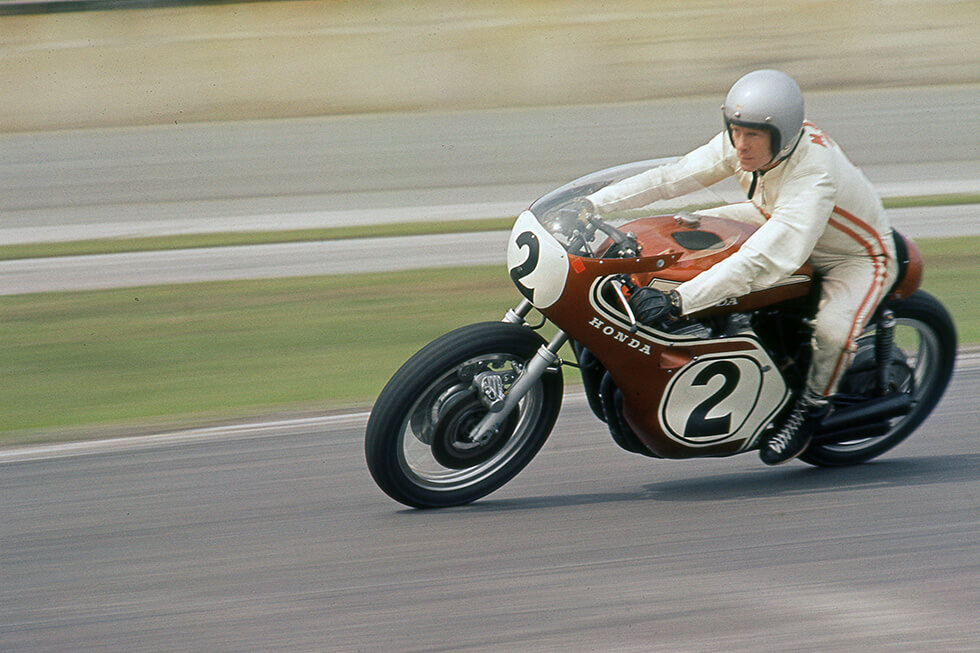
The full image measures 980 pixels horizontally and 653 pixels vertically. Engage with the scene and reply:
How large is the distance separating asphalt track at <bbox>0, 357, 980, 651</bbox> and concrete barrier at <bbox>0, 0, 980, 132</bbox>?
20459 millimetres

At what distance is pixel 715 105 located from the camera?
839 inches

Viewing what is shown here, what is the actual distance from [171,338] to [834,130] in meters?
13.5

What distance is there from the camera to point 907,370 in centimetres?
489

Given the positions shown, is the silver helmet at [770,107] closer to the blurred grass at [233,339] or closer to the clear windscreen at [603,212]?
the clear windscreen at [603,212]

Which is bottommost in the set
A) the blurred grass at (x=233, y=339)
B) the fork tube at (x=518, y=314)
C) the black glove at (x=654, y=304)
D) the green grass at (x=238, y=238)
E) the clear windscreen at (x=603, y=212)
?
the green grass at (x=238, y=238)

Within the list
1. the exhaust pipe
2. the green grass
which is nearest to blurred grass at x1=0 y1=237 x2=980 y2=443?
the green grass

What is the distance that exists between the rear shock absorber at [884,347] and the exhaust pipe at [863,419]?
71 mm

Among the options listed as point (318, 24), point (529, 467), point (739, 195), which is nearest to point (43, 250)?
point (739, 195)

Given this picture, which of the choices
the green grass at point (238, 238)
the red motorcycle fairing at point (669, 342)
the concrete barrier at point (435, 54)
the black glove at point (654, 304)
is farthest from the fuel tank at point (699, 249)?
the concrete barrier at point (435, 54)

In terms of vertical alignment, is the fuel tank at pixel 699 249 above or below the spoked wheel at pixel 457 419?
above

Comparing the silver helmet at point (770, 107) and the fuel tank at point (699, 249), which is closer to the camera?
the silver helmet at point (770, 107)

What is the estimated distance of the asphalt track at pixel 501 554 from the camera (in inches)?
138

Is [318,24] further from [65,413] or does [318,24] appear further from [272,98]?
[65,413]

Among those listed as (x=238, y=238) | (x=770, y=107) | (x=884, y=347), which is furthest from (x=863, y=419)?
(x=238, y=238)
